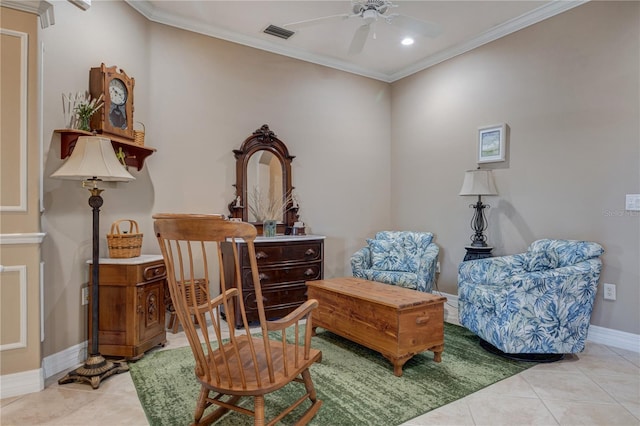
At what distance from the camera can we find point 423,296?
275 centimetres

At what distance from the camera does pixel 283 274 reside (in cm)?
379

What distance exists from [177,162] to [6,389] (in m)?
2.20

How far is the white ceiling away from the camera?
11.5 ft

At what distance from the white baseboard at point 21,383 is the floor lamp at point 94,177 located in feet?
0.41

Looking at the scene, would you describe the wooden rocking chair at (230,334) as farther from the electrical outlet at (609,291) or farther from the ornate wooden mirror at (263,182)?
the electrical outlet at (609,291)

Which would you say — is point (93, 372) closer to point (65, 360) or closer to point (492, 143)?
point (65, 360)

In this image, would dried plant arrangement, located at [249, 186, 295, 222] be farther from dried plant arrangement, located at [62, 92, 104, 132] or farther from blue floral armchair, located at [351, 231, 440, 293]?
dried plant arrangement, located at [62, 92, 104, 132]

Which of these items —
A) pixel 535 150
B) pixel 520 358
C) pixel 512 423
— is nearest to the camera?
pixel 512 423

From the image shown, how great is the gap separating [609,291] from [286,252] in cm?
284

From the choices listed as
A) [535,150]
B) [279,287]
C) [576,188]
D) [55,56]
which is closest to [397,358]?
[279,287]

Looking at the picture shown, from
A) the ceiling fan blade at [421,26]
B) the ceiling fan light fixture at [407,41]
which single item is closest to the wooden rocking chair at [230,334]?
the ceiling fan blade at [421,26]

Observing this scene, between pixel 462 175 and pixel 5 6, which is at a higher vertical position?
pixel 5 6

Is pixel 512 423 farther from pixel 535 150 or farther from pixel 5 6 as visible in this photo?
pixel 5 6

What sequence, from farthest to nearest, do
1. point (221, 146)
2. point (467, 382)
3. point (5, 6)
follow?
point (221, 146), point (467, 382), point (5, 6)
